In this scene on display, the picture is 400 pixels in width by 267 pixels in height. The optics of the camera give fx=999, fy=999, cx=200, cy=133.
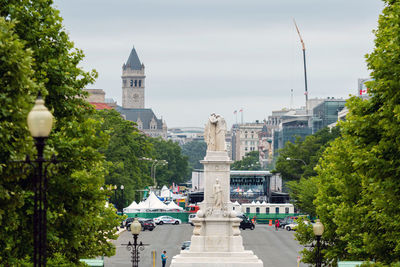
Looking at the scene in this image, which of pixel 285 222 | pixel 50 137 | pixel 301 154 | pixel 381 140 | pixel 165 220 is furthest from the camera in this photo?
pixel 301 154

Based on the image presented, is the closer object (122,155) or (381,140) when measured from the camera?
(381,140)

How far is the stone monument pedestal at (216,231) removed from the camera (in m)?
45.6

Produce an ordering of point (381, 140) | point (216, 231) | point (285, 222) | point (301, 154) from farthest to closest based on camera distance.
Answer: point (301, 154) → point (285, 222) → point (216, 231) → point (381, 140)

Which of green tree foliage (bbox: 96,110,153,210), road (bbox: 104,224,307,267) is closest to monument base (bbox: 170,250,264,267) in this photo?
road (bbox: 104,224,307,267)

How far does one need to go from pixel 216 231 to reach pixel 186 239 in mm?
32213

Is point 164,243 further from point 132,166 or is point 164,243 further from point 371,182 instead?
point 371,182

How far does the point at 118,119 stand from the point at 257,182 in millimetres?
52149

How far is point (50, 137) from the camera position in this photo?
26500 mm

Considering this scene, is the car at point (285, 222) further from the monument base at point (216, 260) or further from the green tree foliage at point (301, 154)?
the monument base at point (216, 260)

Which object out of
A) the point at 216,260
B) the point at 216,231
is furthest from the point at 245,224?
the point at 216,260

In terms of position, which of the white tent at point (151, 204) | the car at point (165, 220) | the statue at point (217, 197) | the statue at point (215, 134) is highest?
the statue at point (215, 134)

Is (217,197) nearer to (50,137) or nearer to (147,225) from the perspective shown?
(50,137)

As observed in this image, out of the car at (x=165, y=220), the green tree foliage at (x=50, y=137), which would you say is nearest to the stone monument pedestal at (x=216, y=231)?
the green tree foliage at (x=50, y=137)

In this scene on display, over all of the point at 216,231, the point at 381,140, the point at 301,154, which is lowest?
the point at 216,231
